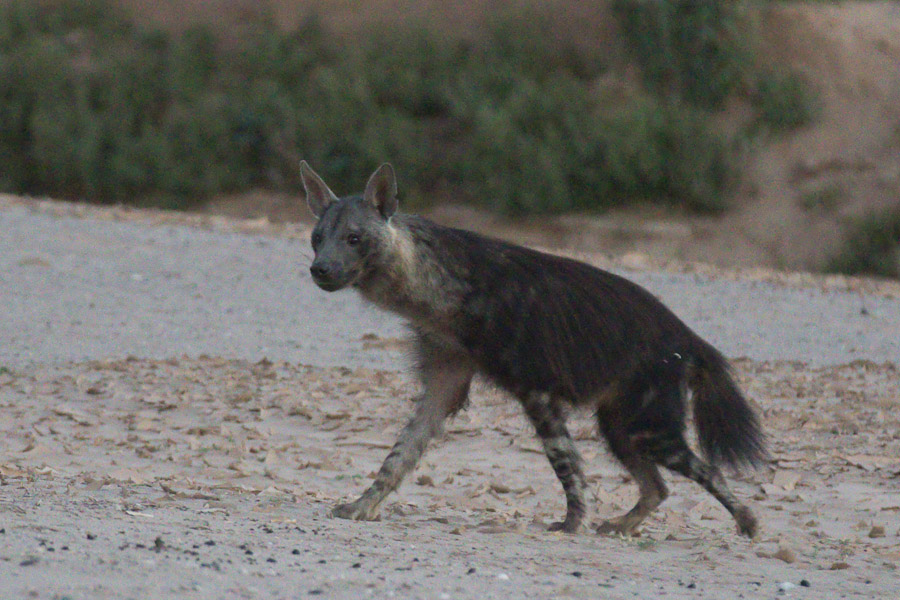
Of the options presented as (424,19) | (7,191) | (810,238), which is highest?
(424,19)

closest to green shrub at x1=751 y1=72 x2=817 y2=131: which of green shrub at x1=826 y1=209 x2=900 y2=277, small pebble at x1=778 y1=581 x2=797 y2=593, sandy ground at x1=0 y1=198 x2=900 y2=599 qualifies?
green shrub at x1=826 y1=209 x2=900 y2=277

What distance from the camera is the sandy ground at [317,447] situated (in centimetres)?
477

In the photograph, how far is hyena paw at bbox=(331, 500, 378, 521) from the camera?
6.03 meters

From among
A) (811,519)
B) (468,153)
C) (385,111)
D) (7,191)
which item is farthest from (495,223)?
(811,519)

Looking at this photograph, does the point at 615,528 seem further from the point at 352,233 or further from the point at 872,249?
the point at 872,249

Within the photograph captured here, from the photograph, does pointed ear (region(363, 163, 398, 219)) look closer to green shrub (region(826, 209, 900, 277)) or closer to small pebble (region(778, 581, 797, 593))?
small pebble (region(778, 581, 797, 593))

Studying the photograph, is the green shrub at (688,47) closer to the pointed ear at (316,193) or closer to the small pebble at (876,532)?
the small pebble at (876,532)

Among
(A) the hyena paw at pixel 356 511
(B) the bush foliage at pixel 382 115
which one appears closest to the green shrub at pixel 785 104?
(B) the bush foliage at pixel 382 115

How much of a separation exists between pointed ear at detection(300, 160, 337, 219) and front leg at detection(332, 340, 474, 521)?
795 millimetres

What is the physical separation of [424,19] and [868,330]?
1675 centimetres

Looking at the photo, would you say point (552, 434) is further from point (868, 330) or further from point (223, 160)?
point (223, 160)

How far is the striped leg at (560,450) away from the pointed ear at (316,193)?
1216 millimetres

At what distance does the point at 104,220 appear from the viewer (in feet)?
50.1

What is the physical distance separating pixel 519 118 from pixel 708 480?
18966mm
